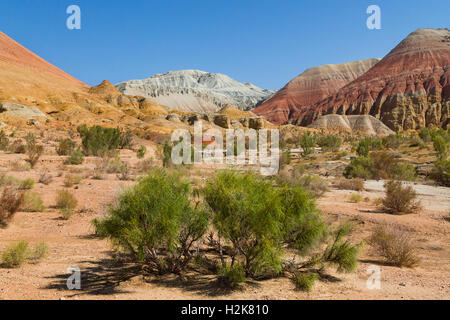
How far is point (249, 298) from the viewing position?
4859mm

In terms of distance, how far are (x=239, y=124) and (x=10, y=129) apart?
5054cm

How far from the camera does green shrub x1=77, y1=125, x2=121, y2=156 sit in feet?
84.8

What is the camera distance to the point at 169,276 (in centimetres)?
579

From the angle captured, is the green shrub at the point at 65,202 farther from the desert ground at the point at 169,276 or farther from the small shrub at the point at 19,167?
the small shrub at the point at 19,167

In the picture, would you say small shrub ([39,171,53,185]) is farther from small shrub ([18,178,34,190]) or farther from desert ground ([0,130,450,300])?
desert ground ([0,130,450,300])

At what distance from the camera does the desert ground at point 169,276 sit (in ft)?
16.4

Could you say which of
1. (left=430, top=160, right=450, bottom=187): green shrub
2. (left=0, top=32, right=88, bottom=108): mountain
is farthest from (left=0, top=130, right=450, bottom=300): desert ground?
(left=0, top=32, right=88, bottom=108): mountain

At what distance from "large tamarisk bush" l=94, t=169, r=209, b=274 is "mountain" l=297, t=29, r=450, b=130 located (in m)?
95.5

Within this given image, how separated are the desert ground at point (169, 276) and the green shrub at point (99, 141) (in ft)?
49.2

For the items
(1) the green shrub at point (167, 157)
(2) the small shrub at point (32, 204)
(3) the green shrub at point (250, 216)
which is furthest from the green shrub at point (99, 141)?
(3) the green shrub at point (250, 216)

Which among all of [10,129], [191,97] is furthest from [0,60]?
[191,97]

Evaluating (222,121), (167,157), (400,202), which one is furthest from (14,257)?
(222,121)

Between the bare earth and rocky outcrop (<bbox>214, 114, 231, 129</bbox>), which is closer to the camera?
the bare earth
